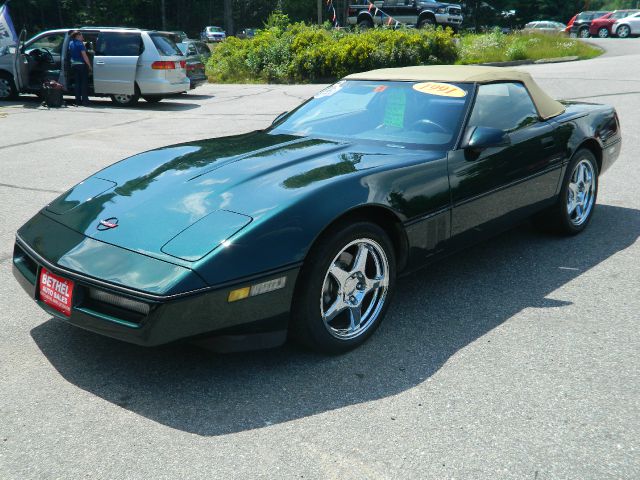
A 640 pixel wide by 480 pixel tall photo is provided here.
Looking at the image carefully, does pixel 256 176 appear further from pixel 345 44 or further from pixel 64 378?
pixel 345 44

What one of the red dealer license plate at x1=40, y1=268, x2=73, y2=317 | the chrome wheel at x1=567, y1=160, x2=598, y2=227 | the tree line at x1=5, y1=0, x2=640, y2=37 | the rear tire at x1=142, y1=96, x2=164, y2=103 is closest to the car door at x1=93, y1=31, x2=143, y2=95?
the rear tire at x1=142, y1=96, x2=164, y2=103

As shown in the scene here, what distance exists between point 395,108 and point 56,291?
2357 millimetres

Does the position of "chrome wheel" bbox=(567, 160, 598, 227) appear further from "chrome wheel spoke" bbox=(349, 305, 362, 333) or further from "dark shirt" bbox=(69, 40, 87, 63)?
"dark shirt" bbox=(69, 40, 87, 63)

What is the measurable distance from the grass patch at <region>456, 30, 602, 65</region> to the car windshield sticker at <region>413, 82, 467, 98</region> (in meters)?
17.7

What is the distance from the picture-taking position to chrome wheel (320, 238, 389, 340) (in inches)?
130

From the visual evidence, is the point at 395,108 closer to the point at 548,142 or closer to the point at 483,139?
the point at 483,139

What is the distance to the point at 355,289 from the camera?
3395mm

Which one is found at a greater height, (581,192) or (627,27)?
(627,27)

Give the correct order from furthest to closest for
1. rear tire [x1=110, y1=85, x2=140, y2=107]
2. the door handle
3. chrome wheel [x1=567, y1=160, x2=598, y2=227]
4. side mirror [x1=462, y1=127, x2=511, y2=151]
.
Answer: rear tire [x1=110, y1=85, x2=140, y2=107], chrome wheel [x1=567, y1=160, x2=598, y2=227], the door handle, side mirror [x1=462, y1=127, x2=511, y2=151]

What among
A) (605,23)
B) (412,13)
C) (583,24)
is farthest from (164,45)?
(583,24)

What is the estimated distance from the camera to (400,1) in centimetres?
3102

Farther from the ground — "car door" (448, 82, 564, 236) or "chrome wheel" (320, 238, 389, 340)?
"car door" (448, 82, 564, 236)

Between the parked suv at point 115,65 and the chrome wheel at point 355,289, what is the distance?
38.1 ft

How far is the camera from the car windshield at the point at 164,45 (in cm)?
1400
